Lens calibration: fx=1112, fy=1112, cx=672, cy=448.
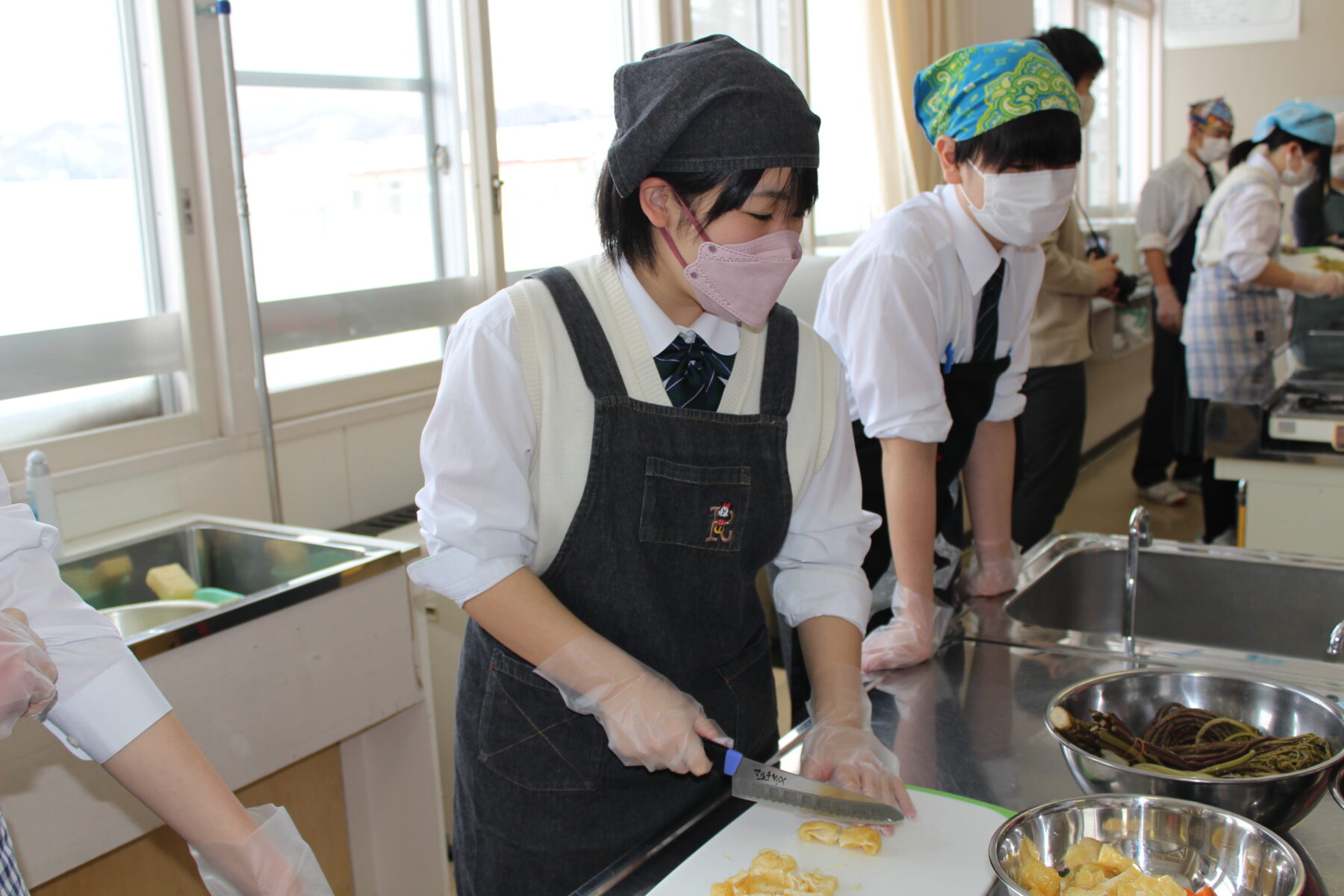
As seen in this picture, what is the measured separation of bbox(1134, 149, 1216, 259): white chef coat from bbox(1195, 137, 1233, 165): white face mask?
5 centimetres

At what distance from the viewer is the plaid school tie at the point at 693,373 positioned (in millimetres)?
1191

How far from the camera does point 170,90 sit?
2.09 metres

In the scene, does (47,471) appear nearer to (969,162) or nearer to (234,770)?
(234,770)

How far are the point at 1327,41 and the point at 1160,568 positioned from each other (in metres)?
6.40

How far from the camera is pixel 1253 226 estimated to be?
3.46 metres

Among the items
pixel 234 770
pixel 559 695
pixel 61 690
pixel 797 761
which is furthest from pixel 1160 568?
pixel 61 690

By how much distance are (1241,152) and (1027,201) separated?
2755 millimetres

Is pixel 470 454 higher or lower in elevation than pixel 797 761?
higher

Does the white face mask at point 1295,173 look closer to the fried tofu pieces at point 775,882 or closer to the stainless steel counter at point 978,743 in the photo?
the stainless steel counter at point 978,743

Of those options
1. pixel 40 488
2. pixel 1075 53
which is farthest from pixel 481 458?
pixel 1075 53

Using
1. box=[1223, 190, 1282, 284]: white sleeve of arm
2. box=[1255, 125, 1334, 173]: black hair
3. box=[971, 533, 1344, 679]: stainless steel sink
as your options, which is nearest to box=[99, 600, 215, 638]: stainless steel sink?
box=[971, 533, 1344, 679]: stainless steel sink

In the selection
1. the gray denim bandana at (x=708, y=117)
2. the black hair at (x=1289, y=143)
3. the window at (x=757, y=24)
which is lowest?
the gray denim bandana at (x=708, y=117)

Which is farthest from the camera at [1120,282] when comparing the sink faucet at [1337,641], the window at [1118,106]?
the sink faucet at [1337,641]

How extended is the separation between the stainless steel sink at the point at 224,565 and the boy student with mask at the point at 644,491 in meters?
0.58
